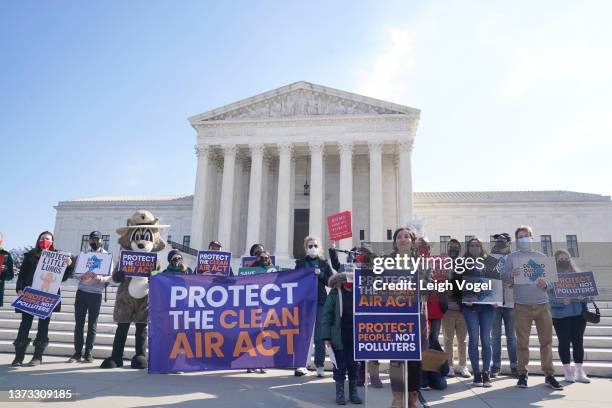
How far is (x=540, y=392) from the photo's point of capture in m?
6.75

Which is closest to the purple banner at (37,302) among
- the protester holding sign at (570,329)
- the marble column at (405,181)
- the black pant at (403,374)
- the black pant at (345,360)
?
the black pant at (345,360)

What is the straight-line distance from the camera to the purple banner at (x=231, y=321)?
719cm

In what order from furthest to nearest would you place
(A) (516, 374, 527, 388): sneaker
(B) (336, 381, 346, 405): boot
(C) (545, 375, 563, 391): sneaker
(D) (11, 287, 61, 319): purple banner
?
(D) (11, 287, 61, 319): purple banner, (A) (516, 374, 527, 388): sneaker, (C) (545, 375, 563, 391): sneaker, (B) (336, 381, 346, 405): boot

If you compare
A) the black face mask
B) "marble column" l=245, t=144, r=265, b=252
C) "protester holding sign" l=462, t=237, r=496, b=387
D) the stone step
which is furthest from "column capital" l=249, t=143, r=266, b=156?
"protester holding sign" l=462, t=237, r=496, b=387

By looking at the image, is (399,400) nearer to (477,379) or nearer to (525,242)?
(477,379)

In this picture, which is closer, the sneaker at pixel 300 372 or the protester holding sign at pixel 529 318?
the protester holding sign at pixel 529 318

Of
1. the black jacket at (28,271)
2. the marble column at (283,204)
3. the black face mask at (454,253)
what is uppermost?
the marble column at (283,204)

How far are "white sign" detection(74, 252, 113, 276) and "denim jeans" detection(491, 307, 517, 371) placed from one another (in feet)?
26.4

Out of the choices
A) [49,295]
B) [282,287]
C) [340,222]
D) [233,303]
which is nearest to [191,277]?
[233,303]

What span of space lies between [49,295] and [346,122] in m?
31.8

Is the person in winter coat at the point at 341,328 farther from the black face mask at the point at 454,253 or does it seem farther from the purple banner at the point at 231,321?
the black face mask at the point at 454,253

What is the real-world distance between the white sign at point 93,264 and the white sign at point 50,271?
28cm

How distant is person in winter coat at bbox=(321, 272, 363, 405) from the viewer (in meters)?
6.04

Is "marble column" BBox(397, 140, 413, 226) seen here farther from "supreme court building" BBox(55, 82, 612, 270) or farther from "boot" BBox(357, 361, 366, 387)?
"boot" BBox(357, 361, 366, 387)
